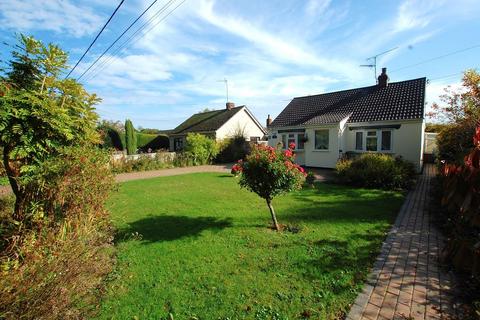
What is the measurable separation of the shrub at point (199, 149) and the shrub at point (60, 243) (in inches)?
664

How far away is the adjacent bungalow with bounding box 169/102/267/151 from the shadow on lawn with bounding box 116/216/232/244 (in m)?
19.5

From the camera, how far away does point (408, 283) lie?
405 cm

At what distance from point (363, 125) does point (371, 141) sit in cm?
117

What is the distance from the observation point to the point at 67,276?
287 cm

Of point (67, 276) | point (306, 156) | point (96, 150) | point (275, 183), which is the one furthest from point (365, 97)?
point (67, 276)

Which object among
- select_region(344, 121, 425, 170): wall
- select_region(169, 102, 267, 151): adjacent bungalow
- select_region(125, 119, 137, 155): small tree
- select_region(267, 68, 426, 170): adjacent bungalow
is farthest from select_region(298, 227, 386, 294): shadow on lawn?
select_region(125, 119, 137, 155): small tree

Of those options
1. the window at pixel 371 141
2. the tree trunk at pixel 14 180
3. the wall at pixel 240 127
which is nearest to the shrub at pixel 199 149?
the wall at pixel 240 127

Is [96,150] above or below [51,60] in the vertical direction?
below

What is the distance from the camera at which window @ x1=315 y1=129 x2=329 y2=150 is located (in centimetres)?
1817

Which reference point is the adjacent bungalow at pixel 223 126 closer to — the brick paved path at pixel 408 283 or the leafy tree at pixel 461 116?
the leafy tree at pixel 461 116

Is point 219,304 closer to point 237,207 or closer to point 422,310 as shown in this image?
point 422,310

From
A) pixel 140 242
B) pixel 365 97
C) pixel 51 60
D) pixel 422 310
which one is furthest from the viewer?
pixel 365 97

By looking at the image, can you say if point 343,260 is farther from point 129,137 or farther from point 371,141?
point 129,137

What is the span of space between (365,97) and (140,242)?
1892cm
